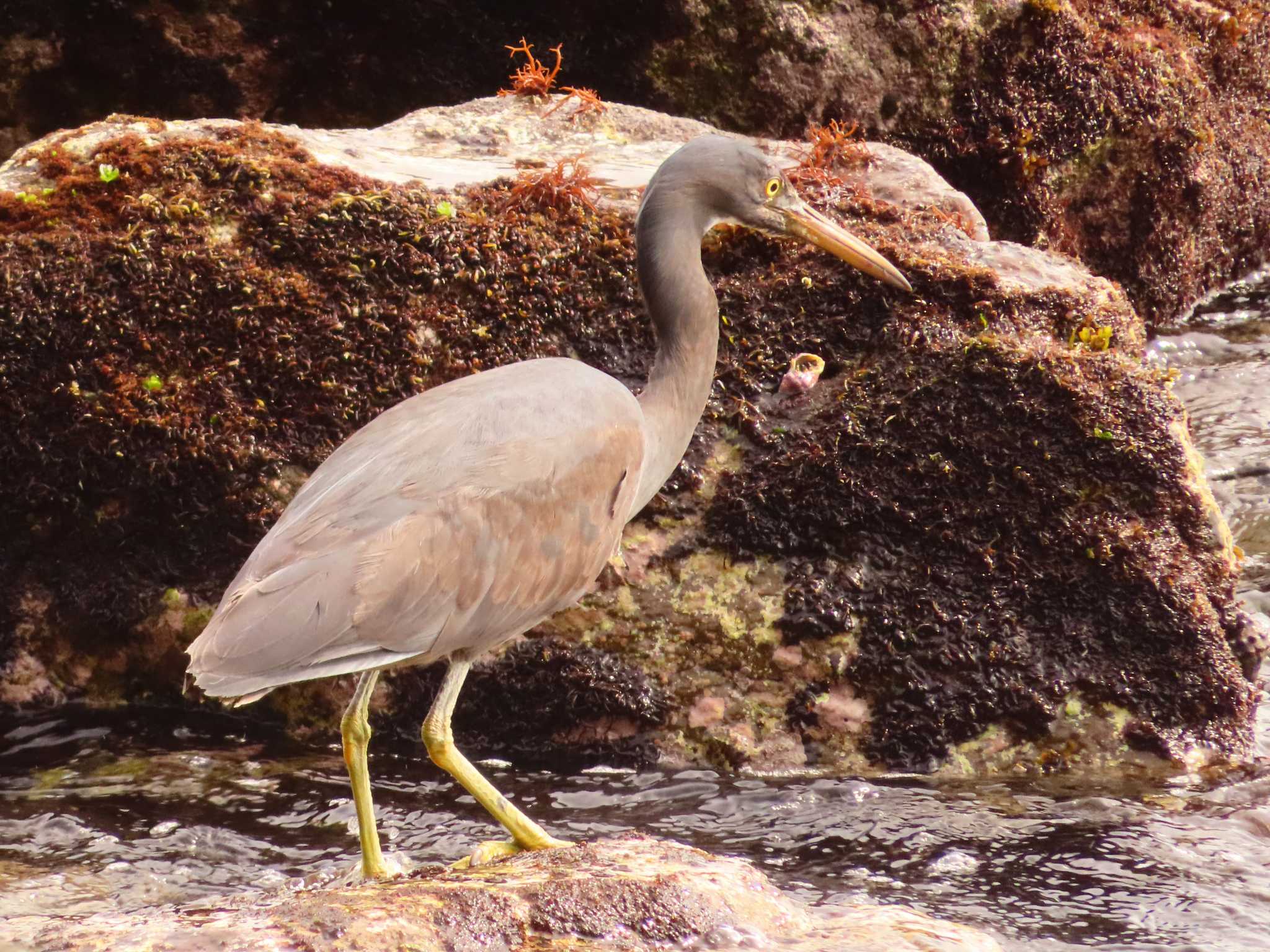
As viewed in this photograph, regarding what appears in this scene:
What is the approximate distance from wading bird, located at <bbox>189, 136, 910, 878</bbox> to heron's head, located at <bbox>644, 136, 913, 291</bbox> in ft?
0.58

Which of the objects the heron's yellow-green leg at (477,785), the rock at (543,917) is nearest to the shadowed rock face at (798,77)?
the heron's yellow-green leg at (477,785)

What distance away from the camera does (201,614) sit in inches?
187

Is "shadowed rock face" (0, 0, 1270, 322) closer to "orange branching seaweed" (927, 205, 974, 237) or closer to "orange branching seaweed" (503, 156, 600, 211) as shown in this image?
"orange branching seaweed" (927, 205, 974, 237)

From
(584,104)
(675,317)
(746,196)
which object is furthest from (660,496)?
(584,104)

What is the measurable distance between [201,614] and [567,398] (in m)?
1.66

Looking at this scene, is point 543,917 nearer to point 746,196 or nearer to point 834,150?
point 746,196

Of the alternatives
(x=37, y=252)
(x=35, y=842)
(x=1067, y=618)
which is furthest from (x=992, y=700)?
(x=37, y=252)

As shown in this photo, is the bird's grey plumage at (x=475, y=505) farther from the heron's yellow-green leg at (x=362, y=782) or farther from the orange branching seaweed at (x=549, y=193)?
the orange branching seaweed at (x=549, y=193)

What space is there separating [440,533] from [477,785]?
27.2 inches

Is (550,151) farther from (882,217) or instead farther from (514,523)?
(514,523)

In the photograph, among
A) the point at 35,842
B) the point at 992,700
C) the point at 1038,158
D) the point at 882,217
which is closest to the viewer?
the point at 35,842

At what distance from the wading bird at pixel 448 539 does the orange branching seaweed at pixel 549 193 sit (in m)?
0.77

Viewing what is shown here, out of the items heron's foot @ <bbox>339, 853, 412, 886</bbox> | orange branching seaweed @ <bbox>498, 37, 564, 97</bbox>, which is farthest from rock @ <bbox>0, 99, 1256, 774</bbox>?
orange branching seaweed @ <bbox>498, 37, 564, 97</bbox>

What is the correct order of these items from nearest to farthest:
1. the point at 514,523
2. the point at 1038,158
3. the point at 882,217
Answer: the point at 514,523, the point at 882,217, the point at 1038,158
